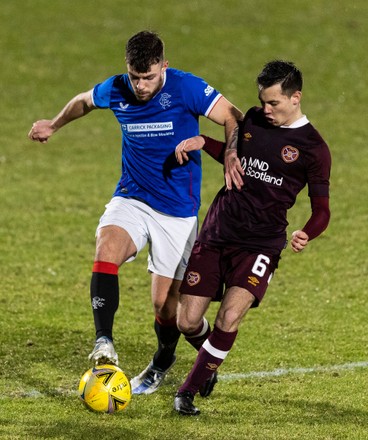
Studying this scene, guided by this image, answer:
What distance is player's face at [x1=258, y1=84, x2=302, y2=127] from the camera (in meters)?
7.59

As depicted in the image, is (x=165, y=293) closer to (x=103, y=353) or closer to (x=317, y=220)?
(x=103, y=353)

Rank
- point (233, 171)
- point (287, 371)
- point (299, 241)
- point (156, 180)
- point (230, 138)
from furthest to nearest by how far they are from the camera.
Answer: point (287, 371), point (156, 180), point (230, 138), point (233, 171), point (299, 241)

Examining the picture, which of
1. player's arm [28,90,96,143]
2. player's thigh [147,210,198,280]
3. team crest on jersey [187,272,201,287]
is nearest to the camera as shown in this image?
team crest on jersey [187,272,201,287]

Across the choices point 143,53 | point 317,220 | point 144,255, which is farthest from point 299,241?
point 144,255

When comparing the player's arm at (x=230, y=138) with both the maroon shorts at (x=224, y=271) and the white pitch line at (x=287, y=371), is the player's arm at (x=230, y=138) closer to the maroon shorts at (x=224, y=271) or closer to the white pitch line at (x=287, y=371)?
the maroon shorts at (x=224, y=271)

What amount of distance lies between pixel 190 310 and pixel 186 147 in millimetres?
1223

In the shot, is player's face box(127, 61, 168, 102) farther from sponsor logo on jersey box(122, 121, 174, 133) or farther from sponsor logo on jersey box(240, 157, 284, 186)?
sponsor logo on jersey box(240, 157, 284, 186)

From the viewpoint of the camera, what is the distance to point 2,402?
26.2 feet

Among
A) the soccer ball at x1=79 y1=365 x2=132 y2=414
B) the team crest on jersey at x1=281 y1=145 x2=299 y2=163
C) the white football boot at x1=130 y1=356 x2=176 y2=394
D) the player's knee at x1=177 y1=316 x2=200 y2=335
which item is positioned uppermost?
the team crest on jersey at x1=281 y1=145 x2=299 y2=163

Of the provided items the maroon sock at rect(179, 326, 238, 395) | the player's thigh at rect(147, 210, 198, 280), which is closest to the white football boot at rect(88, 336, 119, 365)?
the maroon sock at rect(179, 326, 238, 395)

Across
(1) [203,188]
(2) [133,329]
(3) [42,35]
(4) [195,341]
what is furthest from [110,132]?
(4) [195,341]

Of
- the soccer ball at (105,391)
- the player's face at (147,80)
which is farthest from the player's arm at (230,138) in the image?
the soccer ball at (105,391)

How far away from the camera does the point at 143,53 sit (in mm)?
7922

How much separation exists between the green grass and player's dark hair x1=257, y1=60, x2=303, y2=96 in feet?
7.74
